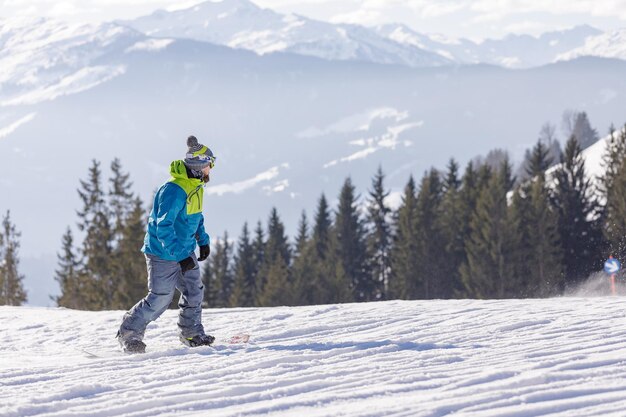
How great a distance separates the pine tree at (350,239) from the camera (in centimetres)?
5819

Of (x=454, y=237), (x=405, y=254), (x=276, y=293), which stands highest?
(x=454, y=237)

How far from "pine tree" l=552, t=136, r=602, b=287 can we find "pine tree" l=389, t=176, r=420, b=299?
30.7 feet

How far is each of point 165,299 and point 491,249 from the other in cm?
4058

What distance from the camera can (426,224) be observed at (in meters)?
54.6

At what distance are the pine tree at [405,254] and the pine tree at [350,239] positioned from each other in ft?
10.6

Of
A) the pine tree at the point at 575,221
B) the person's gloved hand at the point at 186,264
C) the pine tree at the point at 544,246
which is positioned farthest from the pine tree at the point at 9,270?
the person's gloved hand at the point at 186,264

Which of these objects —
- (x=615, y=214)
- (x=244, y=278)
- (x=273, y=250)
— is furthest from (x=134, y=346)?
(x=273, y=250)

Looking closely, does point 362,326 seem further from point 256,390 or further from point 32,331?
point 32,331

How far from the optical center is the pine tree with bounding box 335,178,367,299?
191 ft

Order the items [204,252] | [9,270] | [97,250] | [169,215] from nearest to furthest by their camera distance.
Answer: [169,215]
[204,252]
[97,250]
[9,270]

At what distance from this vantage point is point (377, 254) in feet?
196

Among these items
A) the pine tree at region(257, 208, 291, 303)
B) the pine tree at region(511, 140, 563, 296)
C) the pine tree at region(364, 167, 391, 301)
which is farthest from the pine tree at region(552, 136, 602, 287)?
the pine tree at region(257, 208, 291, 303)

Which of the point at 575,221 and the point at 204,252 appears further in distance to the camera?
the point at 575,221

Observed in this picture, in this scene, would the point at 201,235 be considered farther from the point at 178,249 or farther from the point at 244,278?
the point at 244,278
